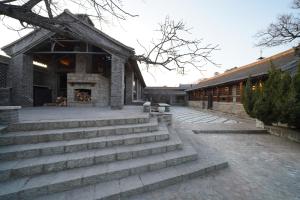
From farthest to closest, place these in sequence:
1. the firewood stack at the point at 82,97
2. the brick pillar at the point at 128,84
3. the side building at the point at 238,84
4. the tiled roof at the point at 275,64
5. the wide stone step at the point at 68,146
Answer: the brick pillar at the point at 128,84 < the side building at the point at 238,84 < the firewood stack at the point at 82,97 < the tiled roof at the point at 275,64 < the wide stone step at the point at 68,146

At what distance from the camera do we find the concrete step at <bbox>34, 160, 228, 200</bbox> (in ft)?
8.20

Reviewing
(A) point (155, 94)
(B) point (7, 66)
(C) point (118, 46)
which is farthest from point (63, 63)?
(A) point (155, 94)

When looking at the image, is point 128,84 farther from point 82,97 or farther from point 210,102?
point 210,102

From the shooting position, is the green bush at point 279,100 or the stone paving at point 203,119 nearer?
the green bush at point 279,100

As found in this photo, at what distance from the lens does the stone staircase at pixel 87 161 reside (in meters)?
2.56

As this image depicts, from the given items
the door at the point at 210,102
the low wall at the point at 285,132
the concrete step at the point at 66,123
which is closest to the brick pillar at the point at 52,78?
the concrete step at the point at 66,123

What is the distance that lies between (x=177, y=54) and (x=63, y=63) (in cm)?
1221

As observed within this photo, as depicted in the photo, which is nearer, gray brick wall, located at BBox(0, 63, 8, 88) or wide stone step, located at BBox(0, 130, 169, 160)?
wide stone step, located at BBox(0, 130, 169, 160)

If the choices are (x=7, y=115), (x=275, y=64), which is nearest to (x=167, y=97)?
(x=275, y=64)

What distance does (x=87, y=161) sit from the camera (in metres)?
3.10

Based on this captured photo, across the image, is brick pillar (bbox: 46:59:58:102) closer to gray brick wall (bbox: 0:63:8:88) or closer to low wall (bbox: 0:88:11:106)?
gray brick wall (bbox: 0:63:8:88)

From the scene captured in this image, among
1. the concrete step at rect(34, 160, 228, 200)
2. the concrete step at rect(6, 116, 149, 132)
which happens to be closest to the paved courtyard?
the concrete step at rect(34, 160, 228, 200)

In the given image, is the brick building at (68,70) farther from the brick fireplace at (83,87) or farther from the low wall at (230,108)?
the low wall at (230,108)

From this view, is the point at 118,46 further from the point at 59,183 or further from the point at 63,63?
the point at 59,183
